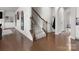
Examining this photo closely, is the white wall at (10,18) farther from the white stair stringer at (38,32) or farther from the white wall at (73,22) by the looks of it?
the white wall at (73,22)

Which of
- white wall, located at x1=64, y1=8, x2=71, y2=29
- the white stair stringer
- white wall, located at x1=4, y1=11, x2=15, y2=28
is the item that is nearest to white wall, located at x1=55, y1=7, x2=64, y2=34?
white wall, located at x1=64, y1=8, x2=71, y2=29

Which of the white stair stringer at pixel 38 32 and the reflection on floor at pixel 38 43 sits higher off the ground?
the white stair stringer at pixel 38 32

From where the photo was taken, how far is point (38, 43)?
2008 mm

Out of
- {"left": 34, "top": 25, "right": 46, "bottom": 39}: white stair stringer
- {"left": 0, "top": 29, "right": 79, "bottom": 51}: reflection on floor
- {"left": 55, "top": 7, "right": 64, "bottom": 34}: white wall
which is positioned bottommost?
{"left": 0, "top": 29, "right": 79, "bottom": 51}: reflection on floor

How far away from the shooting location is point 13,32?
6.63ft

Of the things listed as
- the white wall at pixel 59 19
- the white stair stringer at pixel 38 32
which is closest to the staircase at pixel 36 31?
the white stair stringer at pixel 38 32

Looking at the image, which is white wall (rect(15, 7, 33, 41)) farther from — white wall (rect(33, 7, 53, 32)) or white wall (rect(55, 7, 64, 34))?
white wall (rect(55, 7, 64, 34))

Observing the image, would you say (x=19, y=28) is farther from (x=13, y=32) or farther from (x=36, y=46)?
(x=36, y=46)

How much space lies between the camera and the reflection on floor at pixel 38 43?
Answer: 2002 mm

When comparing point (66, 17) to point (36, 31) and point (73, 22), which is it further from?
point (36, 31)

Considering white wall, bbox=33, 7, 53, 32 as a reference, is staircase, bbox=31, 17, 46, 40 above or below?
below

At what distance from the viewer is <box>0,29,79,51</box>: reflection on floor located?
200 centimetres

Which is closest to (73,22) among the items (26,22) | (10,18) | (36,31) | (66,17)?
(66,17)
